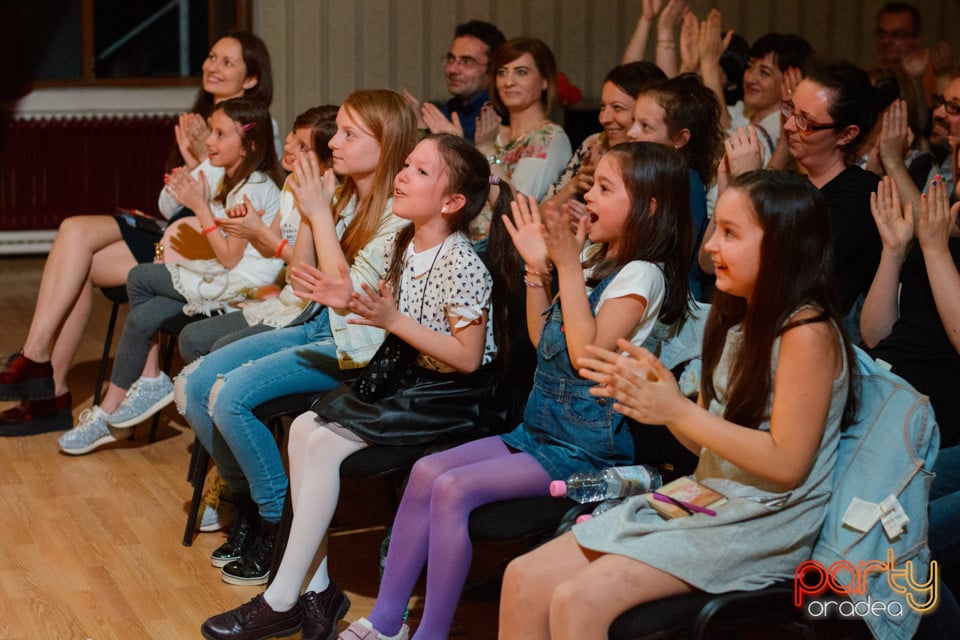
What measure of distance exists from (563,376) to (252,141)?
A: 1.82 metres

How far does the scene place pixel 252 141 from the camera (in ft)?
11.7

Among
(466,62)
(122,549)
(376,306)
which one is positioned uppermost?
(466,62)

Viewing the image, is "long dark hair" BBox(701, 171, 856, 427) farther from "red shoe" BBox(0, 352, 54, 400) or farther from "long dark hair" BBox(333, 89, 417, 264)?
"red shoe" BBox(0, 352, 54, 400)

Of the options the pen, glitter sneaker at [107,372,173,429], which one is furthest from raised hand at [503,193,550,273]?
glitter sneaker at [107,372,173,429]

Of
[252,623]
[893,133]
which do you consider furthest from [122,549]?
[893,133]

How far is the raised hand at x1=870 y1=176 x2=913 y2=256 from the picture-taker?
2.29 meters

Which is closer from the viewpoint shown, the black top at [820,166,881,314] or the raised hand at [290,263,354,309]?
the raised hand at [290,263,354,309]

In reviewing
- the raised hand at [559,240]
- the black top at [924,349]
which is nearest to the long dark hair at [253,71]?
the raised hand at [559,240]

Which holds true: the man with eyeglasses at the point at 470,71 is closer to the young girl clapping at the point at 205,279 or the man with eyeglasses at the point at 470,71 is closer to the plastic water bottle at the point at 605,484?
Result: the young girl clapping at the point at 205,279

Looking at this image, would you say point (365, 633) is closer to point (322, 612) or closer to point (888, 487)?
point (322, 612)

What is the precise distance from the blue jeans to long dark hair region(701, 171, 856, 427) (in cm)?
125

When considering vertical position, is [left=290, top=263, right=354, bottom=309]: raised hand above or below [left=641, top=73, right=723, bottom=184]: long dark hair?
below

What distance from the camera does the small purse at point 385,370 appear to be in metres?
2.40

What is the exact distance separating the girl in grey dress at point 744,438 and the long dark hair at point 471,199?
692 millimetres
